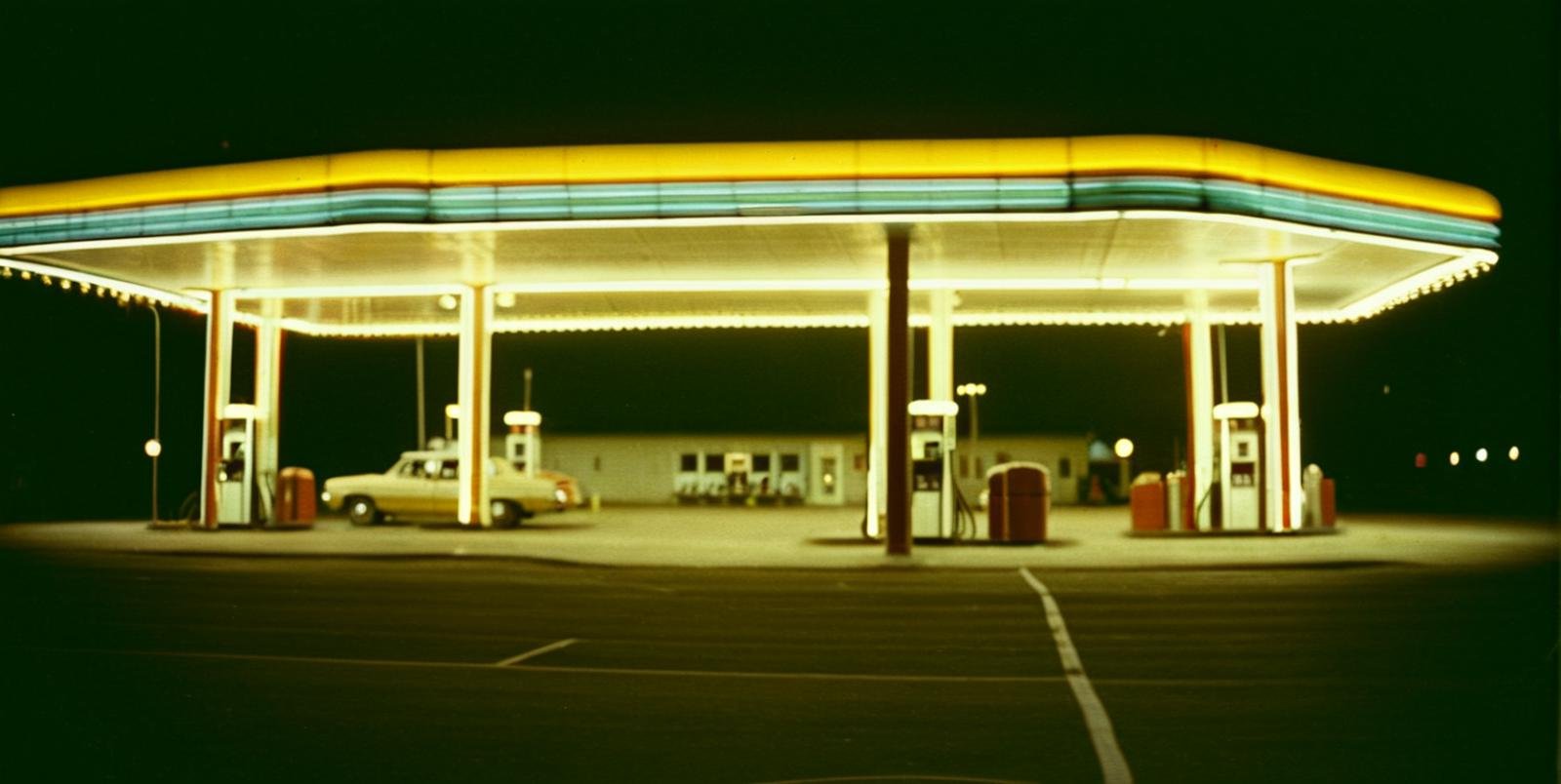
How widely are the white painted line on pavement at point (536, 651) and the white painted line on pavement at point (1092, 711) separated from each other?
4.17 metres

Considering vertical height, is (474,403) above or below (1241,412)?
above

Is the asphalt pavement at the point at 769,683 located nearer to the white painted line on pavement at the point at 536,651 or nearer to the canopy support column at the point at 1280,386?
the white painted line on pavement at the point at 536,651

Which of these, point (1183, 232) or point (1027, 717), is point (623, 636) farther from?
point (1183, 232)

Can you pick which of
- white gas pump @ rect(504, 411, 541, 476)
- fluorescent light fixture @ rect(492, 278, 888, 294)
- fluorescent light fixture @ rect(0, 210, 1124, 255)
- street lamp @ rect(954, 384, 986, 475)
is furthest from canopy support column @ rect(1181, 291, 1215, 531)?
white gas pump @ rect(504, 411, 541, 476)

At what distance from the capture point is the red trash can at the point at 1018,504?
982 inches

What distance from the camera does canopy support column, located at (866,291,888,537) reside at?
1085 inches

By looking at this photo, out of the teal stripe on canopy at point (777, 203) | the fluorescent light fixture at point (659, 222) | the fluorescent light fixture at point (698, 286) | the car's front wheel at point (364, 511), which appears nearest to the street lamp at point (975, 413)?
the fluorescent light fixture at point (698, 286)

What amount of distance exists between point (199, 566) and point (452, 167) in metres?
7.19

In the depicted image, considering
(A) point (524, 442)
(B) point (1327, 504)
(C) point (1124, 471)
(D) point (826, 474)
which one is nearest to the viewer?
(B) point (1327, 504)

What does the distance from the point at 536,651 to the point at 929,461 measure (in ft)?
44.9

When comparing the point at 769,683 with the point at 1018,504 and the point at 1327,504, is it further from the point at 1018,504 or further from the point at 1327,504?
the point at 1327,504

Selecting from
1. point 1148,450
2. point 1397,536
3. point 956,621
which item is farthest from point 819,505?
point 956,621

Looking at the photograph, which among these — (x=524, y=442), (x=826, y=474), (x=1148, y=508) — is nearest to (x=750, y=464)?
(x=826, y=474)

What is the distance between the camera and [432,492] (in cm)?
3103
